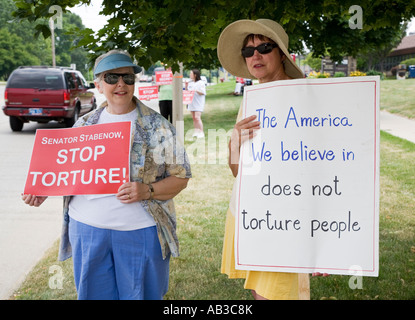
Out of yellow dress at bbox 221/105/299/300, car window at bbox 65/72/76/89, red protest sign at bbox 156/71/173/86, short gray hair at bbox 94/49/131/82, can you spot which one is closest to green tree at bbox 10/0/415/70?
short gray hair at bbox 94/49/131/82

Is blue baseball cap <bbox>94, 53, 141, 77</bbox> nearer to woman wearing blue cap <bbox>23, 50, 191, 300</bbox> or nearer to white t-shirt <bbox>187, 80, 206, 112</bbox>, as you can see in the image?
woman wearing blue cap <bbox>23, 50, 191, 300</bbox>

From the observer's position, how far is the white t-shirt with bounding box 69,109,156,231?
8.05 feet

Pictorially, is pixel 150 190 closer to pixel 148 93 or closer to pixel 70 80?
pixel 148 93

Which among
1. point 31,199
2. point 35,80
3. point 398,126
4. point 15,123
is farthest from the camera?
point 398,126

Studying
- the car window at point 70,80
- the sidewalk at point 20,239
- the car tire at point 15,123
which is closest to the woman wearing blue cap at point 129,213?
the sidewalk at point 20,239

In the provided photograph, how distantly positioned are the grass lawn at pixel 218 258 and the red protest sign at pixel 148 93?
563 centimetres

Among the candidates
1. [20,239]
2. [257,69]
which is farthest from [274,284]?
[20,239]

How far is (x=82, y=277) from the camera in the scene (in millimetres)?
2523

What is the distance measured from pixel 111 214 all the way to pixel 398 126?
45.1 ft

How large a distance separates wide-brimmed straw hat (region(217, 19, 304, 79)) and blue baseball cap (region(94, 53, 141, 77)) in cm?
50

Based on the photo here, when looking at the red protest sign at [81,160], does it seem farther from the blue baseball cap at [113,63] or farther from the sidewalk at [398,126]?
the sidewalk at [398,126]

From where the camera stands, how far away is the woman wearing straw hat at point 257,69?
6.97ft

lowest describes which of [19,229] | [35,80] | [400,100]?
[19,229]

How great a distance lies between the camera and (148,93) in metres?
13.5
